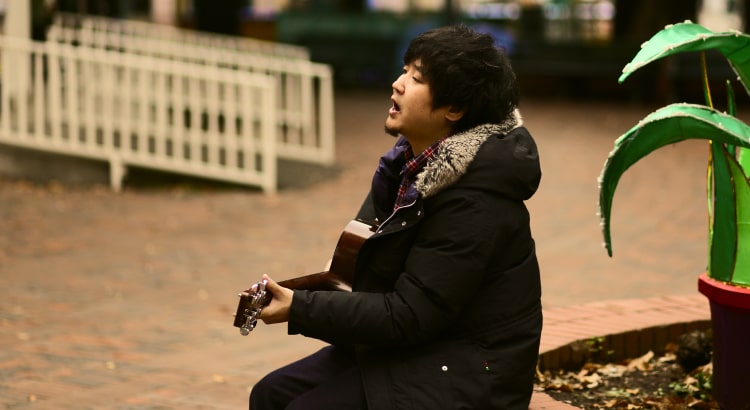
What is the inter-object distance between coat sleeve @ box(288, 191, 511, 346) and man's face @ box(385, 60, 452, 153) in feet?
0.79

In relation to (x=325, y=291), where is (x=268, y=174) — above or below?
below

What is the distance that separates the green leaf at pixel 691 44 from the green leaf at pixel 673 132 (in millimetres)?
167

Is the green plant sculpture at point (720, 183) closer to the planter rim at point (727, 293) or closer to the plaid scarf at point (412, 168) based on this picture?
the planter rim at point (727, 293)

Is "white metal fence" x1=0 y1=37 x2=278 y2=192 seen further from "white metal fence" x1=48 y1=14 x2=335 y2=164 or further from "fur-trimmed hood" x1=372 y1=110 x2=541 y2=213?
"fur-trimmed hood" x1=372 y1=110 x2=541 y2=213

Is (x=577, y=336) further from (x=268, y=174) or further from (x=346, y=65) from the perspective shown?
(x=346, y=65)

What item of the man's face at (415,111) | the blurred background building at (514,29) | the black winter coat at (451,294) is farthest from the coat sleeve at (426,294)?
the blurred background building at (514,29)

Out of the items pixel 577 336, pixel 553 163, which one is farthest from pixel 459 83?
pixel 553 163

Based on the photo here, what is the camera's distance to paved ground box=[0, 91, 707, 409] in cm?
529

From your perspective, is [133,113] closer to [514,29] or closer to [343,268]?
[343,268]

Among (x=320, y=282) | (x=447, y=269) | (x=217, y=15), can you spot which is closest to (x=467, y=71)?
(x=447, y=269)

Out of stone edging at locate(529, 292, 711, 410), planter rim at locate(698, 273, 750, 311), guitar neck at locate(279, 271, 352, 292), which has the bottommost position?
stone edging at locate(529, 292, 711, 410)

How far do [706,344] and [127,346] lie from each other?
275 centimetres

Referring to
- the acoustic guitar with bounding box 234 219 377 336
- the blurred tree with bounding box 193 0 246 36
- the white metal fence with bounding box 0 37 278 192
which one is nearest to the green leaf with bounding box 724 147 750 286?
the acoustic guitar with bounding box 234 219 377 336

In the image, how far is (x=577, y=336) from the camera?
457cm
